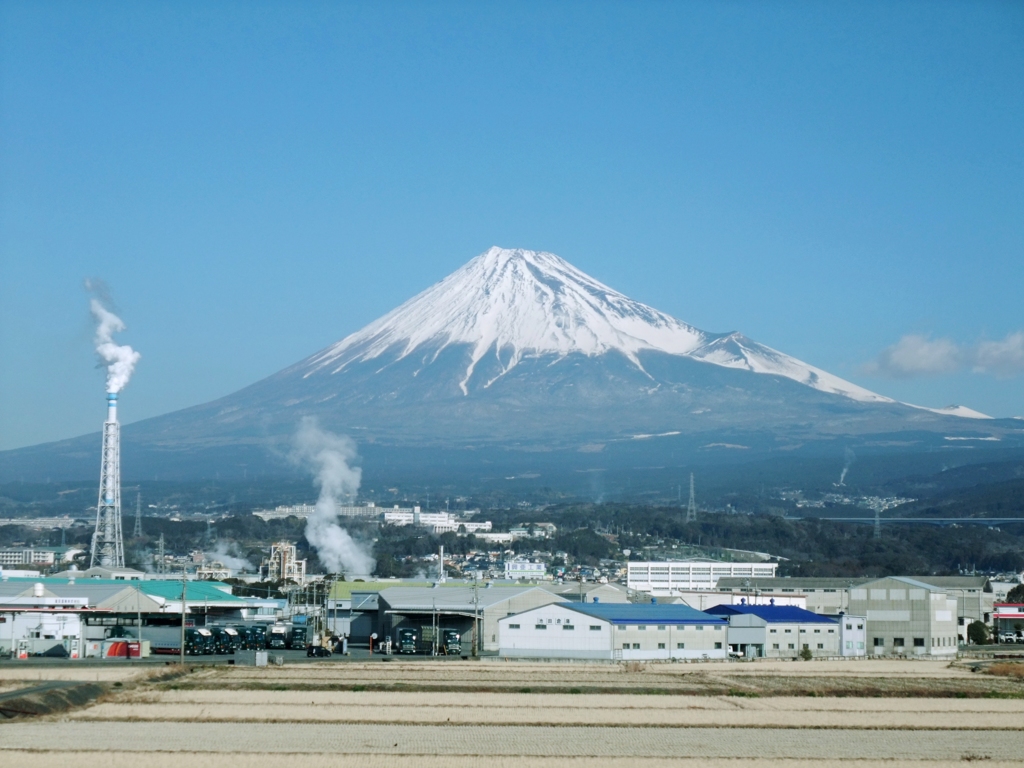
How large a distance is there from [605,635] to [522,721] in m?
18.1

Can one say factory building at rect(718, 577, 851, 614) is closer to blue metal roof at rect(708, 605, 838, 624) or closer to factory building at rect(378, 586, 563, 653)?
blue metal roof at rect(708, 605, 838, 624)

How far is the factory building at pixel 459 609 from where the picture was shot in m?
48.3

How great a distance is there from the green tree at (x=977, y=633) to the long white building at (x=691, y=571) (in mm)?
31468

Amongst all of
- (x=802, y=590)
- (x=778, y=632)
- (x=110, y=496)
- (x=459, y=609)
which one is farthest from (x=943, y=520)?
(x=459, y=609)

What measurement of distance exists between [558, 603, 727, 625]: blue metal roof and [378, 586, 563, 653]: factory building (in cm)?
258

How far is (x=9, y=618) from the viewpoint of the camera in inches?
1704

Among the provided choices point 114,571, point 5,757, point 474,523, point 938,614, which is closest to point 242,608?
point 114,571

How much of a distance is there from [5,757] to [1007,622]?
53047 mm

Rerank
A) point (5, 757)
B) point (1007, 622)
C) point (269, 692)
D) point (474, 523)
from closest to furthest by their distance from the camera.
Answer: point (5, 757) → point (269, 692) → point (1007, 622) → point (474, 523)

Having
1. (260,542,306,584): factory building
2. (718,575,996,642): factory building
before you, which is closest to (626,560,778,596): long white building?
(718,575,996,642): factory building

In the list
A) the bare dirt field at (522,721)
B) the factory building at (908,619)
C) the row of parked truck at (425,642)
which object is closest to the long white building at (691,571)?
the factory building at (908,619)

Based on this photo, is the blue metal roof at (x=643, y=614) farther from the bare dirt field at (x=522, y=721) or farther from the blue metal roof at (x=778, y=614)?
the bare dirt field at (x=522, y=721)

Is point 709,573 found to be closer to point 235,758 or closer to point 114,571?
point 114,571

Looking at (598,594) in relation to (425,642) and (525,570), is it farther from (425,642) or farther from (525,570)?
(525,570)
